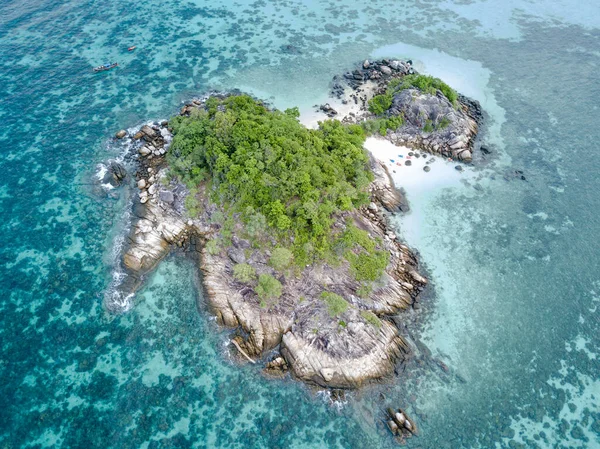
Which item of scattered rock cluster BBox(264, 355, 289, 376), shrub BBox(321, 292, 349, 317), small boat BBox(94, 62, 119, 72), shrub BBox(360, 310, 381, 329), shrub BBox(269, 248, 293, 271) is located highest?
small boat BBox(94, 62, 119, 72)

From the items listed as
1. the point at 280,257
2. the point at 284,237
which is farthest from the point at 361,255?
the point at 280,257

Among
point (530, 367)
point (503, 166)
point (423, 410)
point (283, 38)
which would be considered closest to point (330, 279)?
point (423, 410)

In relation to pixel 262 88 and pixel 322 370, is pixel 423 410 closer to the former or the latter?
pixel 322 370

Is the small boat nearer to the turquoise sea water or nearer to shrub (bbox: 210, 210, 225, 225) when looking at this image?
the turquoise sea water

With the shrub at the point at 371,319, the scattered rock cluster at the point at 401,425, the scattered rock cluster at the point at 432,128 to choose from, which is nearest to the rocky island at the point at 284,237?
the shrub at the point at 371,319

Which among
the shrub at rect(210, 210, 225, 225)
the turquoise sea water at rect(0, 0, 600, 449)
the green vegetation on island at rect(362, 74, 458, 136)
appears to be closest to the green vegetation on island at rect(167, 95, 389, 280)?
the shrub at rect(210, 210, 225, 225)

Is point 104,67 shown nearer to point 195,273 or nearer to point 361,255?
point 195,273
